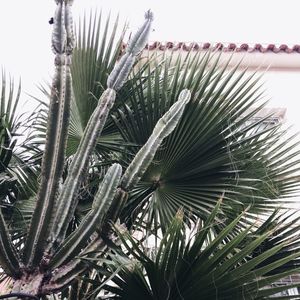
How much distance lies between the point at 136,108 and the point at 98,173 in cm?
55

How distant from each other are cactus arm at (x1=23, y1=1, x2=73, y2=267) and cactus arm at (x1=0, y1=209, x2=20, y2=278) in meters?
0.05

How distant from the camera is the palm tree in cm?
167

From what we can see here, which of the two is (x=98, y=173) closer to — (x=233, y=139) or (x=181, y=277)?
(x=233, y=139)

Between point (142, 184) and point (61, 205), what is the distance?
0.86 m

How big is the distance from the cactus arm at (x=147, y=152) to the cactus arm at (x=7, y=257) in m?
0.56

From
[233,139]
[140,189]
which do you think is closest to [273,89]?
[233,139]

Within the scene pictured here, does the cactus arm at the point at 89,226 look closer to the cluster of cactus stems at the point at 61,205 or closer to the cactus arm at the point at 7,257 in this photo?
the cluster of cactus stems at the point at 61,205

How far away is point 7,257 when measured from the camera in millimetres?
1662

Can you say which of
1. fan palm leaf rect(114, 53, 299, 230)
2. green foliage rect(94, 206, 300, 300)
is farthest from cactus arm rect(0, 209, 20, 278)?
fan palm leaf rect(114, 53, 299, 230)

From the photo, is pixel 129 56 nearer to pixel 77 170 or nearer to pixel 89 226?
pixel 77 170

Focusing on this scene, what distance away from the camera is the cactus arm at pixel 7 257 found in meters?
1.66

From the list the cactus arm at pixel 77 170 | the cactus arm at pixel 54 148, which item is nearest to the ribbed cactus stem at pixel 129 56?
the cactus arm at pixel 77 170

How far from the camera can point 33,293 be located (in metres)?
1.59

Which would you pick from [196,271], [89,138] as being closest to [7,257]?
[89,138]
